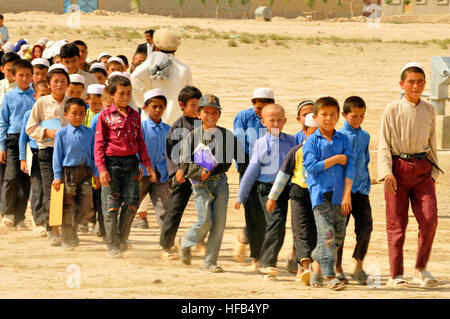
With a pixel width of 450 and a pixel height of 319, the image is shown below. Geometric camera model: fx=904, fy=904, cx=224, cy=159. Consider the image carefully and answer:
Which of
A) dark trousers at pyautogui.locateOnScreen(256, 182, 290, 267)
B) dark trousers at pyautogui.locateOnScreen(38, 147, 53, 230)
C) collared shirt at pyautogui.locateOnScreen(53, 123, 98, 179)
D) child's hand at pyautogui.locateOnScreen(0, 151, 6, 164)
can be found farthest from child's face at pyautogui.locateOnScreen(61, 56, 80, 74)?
dark trousers at pyautogui.locateOnScreen(256, 182, 290, 267)

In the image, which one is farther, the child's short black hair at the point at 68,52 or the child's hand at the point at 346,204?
the child's short black hair at the point at 68,52

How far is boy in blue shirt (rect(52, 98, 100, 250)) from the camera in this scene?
28.5ft

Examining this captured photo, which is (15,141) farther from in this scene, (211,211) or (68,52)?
(211,211)

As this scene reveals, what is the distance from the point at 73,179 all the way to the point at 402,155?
322 cm

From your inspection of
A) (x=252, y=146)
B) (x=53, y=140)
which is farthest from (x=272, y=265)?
(x=53, y=140)

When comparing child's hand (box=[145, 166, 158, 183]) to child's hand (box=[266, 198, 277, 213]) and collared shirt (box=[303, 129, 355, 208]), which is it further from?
collared shirt (box=[303, 129, 355, 208])

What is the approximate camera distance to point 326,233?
688cm

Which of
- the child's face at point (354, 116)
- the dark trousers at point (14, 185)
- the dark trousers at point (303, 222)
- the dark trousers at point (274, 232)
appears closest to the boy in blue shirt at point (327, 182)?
the dark trousers at point (303, 222)

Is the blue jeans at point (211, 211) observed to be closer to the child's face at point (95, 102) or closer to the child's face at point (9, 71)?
the child's face at point (95, 102)

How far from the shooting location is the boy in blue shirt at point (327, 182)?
6.90 metres

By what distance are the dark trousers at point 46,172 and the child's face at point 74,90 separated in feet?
2.00

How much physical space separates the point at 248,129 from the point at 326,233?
5.90 feet

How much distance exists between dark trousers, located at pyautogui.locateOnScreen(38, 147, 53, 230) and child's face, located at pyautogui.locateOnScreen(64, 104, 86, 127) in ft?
2.00

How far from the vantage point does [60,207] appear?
8.66 m
